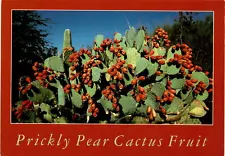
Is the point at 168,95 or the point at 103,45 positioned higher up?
the point at 103,45

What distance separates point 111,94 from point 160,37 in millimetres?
481

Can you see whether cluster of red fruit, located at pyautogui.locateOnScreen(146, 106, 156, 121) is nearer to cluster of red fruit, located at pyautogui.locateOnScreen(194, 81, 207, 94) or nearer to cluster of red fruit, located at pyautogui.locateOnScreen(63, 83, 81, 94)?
cluster of red fruit, located at pyautogui.locateOnScreen(194, 81, 207, 94)

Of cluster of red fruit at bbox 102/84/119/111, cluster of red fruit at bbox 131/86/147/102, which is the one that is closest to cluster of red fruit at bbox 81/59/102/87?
cluster of red fruit at bbox 102/84/119/111

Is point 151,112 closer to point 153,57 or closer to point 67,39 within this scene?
point 153,57

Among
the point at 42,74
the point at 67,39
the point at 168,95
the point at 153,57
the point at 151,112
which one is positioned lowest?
the point at 151,112

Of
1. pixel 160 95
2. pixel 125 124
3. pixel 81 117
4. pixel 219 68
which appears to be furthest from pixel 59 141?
pixel 219 68

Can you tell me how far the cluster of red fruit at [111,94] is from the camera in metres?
3.16

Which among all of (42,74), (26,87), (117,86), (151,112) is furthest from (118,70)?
(26,87)

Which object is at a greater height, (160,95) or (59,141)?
(160,95)

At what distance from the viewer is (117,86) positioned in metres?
3.19

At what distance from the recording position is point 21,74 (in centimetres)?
325

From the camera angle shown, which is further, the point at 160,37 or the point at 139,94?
the point at 160,37
